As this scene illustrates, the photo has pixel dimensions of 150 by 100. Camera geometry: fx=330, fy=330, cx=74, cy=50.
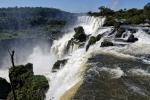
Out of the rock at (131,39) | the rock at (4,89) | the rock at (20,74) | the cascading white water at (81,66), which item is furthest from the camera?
the rock at (131,39)

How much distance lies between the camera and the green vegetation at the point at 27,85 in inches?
964

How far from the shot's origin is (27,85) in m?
28.1

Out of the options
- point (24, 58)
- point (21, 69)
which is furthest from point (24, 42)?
point (21, 69)

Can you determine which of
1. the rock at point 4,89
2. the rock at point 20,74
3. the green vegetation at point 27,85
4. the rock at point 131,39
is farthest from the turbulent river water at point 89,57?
the rock at point 4,89

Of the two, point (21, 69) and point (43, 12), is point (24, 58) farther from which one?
point (43, 12)

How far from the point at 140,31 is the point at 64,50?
527 inches

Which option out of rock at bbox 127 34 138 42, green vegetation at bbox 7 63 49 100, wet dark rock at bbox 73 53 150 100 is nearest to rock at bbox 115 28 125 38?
rock at bbox 127 34 138 42

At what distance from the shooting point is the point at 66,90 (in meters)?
22.9

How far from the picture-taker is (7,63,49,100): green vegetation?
80.4 feet

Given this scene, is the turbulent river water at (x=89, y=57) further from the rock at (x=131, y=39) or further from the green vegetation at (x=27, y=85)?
the green vegetation at (x=27, y=85)

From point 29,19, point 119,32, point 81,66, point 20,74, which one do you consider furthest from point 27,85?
point 29,19

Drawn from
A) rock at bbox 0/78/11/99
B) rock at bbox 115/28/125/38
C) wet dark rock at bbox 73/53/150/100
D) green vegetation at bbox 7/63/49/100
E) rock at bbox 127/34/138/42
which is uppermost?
rock at bbox 115/28/125/38

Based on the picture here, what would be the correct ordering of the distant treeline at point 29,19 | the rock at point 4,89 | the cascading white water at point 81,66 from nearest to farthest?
1. the cascading white water at point 81,66
2. the rock at point 4,89
3. the distant treeline at point 29,19

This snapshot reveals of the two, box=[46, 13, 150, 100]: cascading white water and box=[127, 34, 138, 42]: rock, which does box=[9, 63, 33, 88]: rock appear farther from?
box=[127, 34, 138, 42]: rock
